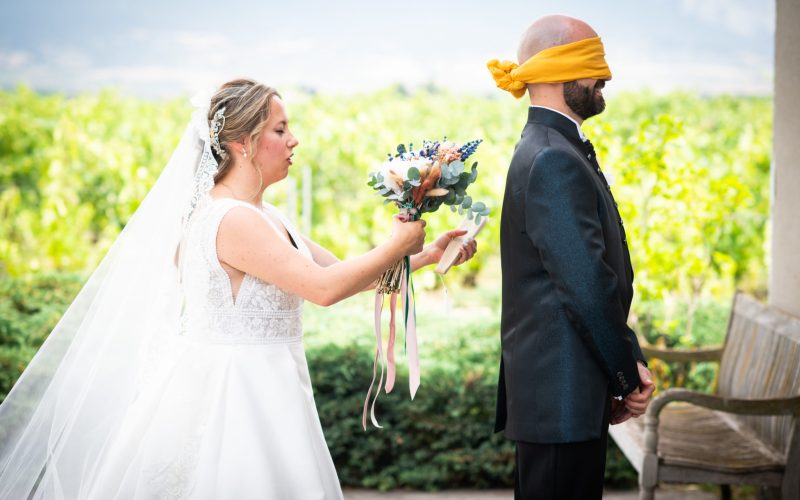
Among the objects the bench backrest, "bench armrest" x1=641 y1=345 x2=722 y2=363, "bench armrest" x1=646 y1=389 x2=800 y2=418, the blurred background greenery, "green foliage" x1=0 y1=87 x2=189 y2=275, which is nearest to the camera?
"bench armrest" x1=646 y1=389 x2=800 y2=418

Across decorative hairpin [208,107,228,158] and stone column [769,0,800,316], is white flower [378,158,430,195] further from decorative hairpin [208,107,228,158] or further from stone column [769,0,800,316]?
stone column [769,0,800,316]

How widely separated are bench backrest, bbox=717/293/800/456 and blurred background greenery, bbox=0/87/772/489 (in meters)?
0.82

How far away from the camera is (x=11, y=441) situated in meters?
3.07

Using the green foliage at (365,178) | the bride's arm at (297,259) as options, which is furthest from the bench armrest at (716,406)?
the green foliage at (365,178)

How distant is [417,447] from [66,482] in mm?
2567

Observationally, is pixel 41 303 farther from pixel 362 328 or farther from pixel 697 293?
pixel 697 293

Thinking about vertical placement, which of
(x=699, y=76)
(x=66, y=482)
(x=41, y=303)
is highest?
(x=699, y=76)

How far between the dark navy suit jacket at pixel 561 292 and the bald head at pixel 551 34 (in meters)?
0.20

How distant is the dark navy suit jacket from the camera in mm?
2584

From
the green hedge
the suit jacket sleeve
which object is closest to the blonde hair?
the suit jacket sleeve

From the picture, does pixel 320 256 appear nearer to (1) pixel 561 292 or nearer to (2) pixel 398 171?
(2) pixel 398 171

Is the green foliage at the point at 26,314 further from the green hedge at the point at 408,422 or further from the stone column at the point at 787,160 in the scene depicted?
the stone column at the point at 787,160

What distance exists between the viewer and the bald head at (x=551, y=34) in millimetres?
2744

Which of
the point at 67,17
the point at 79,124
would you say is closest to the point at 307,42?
the point at 67,17
